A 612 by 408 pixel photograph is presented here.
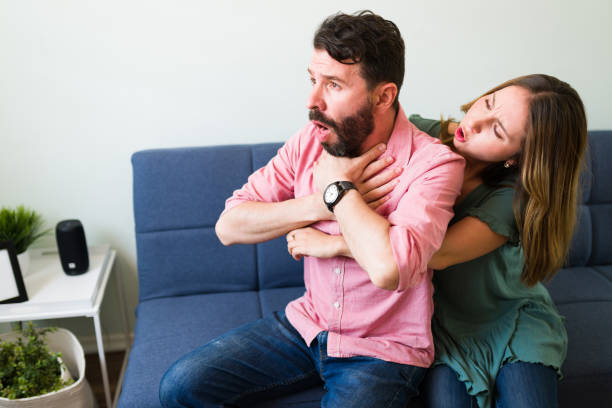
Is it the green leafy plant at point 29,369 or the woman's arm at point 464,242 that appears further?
the green leafy plant at point 29,369

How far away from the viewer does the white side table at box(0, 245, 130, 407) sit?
5.44 ft

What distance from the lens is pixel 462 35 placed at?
2123mm

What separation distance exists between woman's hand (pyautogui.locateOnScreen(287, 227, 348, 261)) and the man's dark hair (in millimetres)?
390

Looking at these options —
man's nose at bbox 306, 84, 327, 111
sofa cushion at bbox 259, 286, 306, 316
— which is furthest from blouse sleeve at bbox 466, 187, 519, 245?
sofa cushion at bbox 259, 286, 306, 316

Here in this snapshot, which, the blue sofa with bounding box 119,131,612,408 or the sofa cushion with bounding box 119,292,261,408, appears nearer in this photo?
the sofa cushion with bounding box 119,292,261,408

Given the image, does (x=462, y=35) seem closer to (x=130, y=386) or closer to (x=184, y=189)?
(x=184, y=189)

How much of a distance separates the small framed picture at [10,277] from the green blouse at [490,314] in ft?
4.44

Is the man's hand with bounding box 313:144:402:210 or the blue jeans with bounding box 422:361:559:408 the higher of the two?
the man's hand with bounding box 313:144:402:210

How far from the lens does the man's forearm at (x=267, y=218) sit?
4.20 feet

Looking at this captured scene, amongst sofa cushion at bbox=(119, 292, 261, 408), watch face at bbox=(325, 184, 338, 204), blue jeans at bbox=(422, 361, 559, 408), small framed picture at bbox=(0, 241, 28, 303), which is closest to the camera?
watch face at bbox=(325, 184, 338, 204)

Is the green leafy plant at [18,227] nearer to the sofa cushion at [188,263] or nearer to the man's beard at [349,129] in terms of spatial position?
the sofa cushion at [188,263]

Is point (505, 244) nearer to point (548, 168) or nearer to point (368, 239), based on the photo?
point (548, 168)

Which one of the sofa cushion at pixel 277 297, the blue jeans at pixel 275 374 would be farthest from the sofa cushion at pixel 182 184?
the blue jeans at pixel 275 374

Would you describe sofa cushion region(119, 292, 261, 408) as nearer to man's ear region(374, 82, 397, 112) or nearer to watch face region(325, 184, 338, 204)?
watch face region(325, 184, 338, 204)
